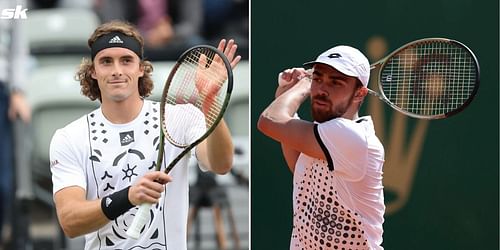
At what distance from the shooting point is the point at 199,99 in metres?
Answer: 3.55

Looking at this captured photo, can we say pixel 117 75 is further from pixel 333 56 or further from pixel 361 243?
pixel 361 243

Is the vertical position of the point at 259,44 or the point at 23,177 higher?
the point at 259,44

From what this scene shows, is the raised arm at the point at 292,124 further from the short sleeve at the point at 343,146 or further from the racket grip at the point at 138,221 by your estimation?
the racket grip at the point at 138,221

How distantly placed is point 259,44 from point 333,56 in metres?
1.13

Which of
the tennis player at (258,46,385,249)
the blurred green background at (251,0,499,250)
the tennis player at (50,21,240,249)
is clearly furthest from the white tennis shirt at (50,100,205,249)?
the blurred green background at (251,0,499,250)

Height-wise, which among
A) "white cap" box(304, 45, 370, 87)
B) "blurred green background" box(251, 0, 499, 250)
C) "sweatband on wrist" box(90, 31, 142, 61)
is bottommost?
"blurred green background" box(251, 0, 499, 250)

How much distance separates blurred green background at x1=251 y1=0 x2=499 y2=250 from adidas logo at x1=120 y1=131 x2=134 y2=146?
1.05 m

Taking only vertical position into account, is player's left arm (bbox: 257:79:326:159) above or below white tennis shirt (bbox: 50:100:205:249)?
above

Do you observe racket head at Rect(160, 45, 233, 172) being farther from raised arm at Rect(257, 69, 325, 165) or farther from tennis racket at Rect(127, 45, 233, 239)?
raised arm at Rect(257, 69, 325, 165)

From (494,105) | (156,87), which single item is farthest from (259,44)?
(494,105)

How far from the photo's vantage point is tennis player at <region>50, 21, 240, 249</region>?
11.3 ft

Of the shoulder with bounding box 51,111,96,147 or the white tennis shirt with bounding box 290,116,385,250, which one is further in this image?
the shoulder with bounding box 51,111,96,147

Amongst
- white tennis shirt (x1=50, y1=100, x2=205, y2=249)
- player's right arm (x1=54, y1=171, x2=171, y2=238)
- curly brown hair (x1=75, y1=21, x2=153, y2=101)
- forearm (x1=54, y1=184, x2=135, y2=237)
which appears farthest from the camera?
curly brown hair (x1=75, y1=21, x2=153, y2=101)

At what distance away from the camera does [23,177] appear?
529 centimetres
